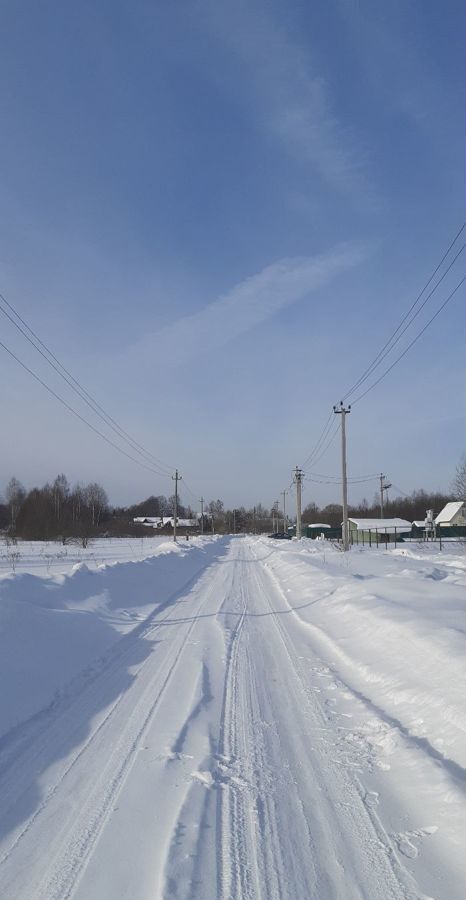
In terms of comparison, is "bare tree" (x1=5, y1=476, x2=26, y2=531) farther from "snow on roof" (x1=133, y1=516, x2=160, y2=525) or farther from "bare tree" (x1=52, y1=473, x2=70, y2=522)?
"snow on roof" (x1=133, y1=516, x2=160, y2=525)

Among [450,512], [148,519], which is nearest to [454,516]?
[450,512]

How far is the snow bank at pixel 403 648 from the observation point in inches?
222

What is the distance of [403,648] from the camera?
8078mm

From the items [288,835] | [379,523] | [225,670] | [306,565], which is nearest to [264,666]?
[225,670]

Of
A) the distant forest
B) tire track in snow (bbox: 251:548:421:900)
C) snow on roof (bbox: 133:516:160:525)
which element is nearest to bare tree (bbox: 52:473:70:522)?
the distant forest

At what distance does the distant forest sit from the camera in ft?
228

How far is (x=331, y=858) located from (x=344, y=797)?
84 cm

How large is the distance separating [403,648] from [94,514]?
105321 mm

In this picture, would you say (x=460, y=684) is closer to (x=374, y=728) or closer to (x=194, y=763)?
(x=374, y=728)

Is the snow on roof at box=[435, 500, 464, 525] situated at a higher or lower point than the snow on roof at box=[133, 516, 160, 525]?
lower

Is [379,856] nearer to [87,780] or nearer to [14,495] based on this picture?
[87,780]

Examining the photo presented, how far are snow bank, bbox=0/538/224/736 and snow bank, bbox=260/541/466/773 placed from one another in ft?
12.1

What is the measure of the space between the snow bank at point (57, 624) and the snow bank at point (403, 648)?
368cm

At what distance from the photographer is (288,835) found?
3758 millimetres
